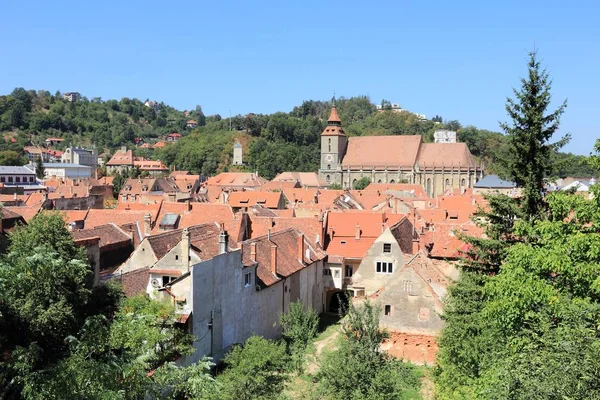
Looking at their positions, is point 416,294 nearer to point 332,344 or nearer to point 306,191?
point 332,344

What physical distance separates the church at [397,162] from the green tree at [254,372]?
339 feet

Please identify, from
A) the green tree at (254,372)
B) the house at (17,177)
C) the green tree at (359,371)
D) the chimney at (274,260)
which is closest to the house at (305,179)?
the house at (17,177)

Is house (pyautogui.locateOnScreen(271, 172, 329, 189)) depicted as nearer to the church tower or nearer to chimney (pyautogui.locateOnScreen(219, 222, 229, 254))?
the church tower

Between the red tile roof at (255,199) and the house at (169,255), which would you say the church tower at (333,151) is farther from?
the house at (169,255)

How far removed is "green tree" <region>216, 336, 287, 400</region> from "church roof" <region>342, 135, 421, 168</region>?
4272 inches

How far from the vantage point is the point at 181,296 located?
76.3 feet

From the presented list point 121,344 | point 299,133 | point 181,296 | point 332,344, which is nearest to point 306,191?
point 332,344

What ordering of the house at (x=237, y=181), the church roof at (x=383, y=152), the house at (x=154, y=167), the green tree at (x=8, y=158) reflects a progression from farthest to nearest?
the house at (x=154, y=167) < the church roof at (x=383, y=152) < the green tree at (x=8, y=158) < the house at (x=237, y=181)

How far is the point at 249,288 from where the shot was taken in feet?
95.1

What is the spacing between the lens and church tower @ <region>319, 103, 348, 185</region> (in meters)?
136

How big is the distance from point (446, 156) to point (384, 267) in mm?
97648

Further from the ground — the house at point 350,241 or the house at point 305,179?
the house at point 305,179

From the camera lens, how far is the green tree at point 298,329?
29.9 m

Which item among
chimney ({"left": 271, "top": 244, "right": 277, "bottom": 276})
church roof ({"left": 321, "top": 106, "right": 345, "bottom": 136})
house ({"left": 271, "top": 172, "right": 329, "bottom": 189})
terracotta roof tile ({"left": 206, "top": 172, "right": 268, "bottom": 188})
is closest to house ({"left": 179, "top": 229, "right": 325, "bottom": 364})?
chimney ({"left": 271, "top": 244, "right": 277, "bottom": 276})
